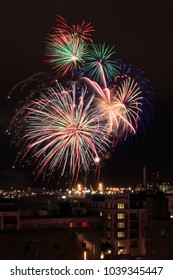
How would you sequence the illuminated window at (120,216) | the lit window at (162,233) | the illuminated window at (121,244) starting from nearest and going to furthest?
1. the lit window at (162,233)
2. the illuminated window at (121,244)
3. the illuminated window at (120,216)

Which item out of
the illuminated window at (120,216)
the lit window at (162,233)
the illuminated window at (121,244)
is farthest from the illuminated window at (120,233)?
the lit window at (162,233)

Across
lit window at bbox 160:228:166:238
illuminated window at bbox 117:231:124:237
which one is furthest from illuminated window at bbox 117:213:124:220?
lit window at bbox 160:228:166:238

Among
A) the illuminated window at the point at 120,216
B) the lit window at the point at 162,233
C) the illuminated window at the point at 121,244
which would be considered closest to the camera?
the lit window at the point at 162,233

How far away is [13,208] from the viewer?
2402 cm

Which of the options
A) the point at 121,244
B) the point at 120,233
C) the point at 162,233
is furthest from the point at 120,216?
the point at 162,233

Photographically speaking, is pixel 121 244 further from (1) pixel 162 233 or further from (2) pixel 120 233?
(1) pixel 162 233

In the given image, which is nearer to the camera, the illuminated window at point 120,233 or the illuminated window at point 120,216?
the illuminated window at point 120,233

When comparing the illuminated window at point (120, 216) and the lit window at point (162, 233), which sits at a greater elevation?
the lit window at point (162, 233)

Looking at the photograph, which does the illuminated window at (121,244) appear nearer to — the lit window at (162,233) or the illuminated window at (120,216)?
the illuminated window at (120,216)

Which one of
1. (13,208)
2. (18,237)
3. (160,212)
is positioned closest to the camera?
(18,237)

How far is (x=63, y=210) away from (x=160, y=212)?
1109cm

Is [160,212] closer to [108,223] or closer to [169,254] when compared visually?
[169,254]

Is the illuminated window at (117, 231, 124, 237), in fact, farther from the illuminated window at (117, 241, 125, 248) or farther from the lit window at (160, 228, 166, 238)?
the lit window at (160, 228, 166, 238)
